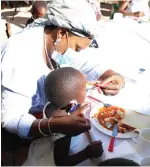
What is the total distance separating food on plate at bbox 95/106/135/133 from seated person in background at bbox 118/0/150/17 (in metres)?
2.10

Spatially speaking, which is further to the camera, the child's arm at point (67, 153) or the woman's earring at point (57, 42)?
the woman's earring at point (57, 42)

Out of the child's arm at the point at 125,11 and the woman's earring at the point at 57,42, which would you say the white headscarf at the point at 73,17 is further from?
the child's arm at the point at 125,11

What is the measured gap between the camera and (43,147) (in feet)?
4.18

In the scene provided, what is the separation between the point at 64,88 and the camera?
3.91 feet

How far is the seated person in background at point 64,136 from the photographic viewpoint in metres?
1.11

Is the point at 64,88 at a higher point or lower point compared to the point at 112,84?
higher

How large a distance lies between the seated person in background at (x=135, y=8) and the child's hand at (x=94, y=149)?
2.38 meters

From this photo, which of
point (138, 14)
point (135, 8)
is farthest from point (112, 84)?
point (135, 8)

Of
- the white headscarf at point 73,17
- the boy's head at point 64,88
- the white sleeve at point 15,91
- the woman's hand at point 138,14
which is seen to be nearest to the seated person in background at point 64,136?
the boy's head at point 64,88

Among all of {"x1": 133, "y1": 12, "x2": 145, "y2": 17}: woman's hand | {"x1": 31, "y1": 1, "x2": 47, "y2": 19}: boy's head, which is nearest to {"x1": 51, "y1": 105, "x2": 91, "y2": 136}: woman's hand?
{"x1": 31, "y1": 1, "x2": 47, "y2": 19}: boy's head

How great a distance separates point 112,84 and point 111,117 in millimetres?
302

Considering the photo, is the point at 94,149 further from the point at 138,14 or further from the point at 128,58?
the point at 138,14

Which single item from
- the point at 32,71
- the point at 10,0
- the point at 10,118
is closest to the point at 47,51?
the point at 32,71

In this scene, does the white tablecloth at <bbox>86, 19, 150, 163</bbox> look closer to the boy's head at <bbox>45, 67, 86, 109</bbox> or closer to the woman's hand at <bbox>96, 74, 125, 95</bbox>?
the woman's hand at <bbox>96, 74, 125, 95</bbox>
